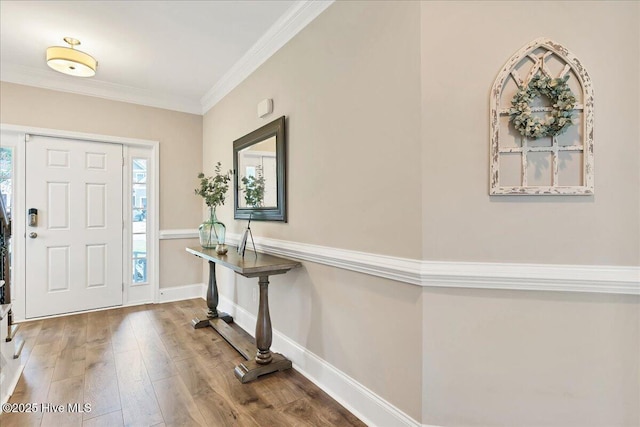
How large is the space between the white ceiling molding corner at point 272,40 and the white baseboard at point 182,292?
7.86ft

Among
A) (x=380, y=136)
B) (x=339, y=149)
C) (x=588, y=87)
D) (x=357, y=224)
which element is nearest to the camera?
(x=588, y=87)

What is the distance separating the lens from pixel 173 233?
13.1ft

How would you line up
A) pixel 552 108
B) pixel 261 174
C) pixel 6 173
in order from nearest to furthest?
1. pixel 552 108
2. pixel 261 174
3. pixel 6 173

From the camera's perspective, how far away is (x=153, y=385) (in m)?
2.07

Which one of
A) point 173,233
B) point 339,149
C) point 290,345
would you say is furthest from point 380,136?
point 173,233

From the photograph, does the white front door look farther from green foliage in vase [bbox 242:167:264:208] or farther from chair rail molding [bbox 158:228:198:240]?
green foliage in vase [bbox 242:167:264:208]

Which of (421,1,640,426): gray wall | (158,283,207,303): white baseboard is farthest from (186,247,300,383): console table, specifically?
(158,283,207,303): white baseboard

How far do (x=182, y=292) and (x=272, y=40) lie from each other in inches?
125

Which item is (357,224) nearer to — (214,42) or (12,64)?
(214,42)

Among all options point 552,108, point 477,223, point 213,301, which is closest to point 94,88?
point 213,301

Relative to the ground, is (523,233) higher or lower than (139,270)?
higher

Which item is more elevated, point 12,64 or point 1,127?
point 12,64

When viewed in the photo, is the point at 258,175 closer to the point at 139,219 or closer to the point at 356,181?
the point at 356,181

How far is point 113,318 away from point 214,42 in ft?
9.69
